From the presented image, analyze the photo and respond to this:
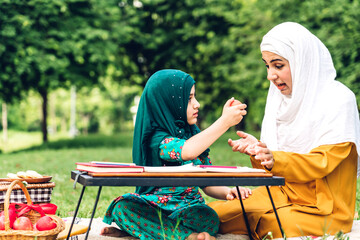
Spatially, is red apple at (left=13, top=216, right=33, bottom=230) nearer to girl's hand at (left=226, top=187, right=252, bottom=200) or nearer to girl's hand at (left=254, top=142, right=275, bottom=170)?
girl's hand at (left=226, top=187, right=252, bottom=200)

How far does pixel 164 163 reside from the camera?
3521mm

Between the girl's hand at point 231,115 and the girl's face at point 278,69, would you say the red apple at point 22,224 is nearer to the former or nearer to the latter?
the girl's hand at point 231,115

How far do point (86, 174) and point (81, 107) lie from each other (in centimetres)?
4472

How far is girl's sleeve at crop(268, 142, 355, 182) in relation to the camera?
3.26 metres

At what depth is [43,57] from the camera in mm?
14297

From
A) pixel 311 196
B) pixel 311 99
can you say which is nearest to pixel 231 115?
pixel 311 99

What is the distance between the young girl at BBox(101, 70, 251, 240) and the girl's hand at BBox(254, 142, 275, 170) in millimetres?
354

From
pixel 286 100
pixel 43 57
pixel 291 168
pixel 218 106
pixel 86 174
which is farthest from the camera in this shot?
pixel 218 106

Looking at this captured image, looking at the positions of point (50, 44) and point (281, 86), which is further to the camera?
point (50, 44)

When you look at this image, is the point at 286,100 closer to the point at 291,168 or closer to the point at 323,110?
the point at 323,110

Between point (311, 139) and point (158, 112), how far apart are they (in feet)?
3.90

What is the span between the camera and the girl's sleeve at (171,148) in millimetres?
3276

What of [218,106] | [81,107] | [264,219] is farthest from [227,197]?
[81,107]

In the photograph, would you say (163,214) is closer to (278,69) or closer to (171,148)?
(171,148)
